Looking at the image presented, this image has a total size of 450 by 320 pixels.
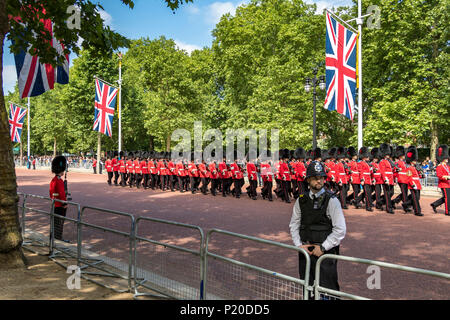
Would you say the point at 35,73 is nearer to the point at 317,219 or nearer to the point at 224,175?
the point at 317,219

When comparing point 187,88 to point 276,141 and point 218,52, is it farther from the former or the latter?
point 276,141

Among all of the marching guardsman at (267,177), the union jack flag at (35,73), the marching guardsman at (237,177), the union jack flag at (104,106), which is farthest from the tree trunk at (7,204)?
the union jack flag at (104,106)

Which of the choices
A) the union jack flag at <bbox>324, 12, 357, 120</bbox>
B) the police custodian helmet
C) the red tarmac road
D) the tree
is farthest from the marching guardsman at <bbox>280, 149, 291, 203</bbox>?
the police custodian helmet

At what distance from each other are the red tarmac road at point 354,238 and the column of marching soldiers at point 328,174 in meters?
0.78

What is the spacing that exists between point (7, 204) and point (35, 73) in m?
5.17

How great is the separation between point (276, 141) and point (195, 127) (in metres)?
9.77

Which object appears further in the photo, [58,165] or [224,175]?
[224,175]

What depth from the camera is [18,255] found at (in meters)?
5.49

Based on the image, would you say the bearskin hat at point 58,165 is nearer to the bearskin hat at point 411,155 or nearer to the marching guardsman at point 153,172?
the bearskin hat at point 411,155

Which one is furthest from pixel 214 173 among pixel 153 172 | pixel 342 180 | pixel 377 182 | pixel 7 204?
pixel 7 204

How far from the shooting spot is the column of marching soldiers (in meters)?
11.6

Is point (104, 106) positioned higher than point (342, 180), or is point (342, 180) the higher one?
point (104, 106)

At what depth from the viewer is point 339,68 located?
48.9 ft
